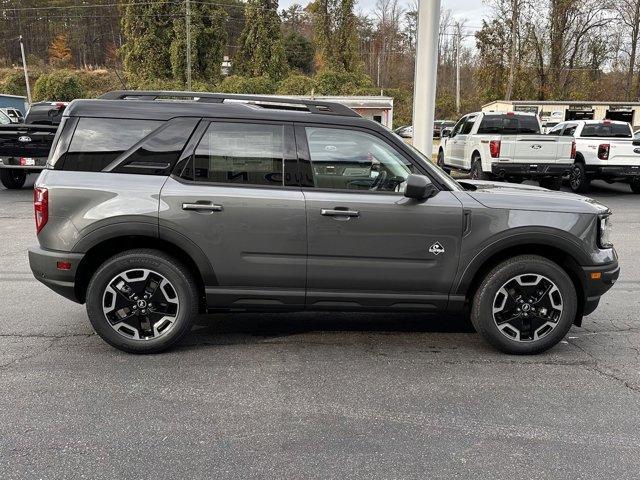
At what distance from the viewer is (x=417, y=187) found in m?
3.98

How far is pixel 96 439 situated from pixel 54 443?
0.22 m

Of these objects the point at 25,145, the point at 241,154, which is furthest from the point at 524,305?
the point at 25,145

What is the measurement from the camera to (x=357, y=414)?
3.41 metres

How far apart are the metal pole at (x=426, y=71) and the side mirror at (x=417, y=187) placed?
18.5ft

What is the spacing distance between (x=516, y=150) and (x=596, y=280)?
9.52 m

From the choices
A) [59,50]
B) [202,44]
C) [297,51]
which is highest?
[59,50]

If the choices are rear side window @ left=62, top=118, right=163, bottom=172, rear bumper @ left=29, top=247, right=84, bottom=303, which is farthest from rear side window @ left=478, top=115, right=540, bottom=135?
rear bumper @ left=29, top=247, right=84, bottom=303

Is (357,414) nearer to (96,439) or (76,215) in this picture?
(96,439)

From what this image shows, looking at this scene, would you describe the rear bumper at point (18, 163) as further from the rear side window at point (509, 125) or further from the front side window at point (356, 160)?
the rear side window at point (509, 125)

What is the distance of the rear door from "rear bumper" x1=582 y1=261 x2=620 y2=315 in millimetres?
2167

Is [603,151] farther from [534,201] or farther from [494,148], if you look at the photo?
[534,201]

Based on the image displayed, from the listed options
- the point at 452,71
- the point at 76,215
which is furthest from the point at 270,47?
the point at 76,215

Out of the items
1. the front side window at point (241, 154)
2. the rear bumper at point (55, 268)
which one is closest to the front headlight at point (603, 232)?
the front side window at point (241, 154)

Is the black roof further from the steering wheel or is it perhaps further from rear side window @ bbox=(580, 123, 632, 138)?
rear side window @ bbox=(580, 123, 632, 138)
